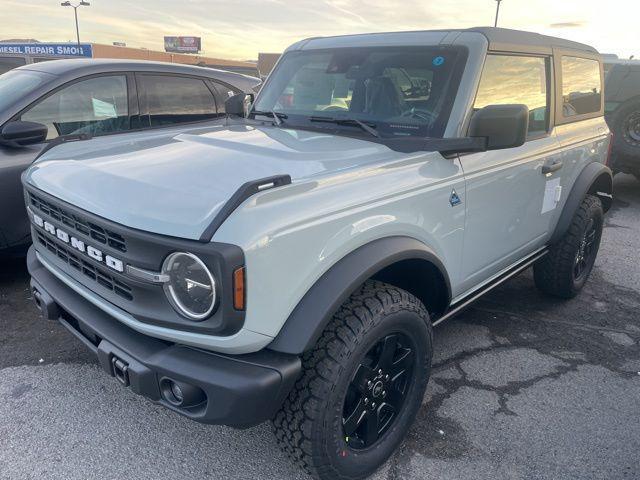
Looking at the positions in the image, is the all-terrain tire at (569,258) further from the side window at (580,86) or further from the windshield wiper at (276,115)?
the windshield wiper at (276,115)

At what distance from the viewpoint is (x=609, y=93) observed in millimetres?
7488

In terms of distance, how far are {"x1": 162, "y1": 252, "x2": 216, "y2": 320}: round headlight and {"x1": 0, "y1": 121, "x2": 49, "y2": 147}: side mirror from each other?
2.61 m

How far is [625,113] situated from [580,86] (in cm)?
416

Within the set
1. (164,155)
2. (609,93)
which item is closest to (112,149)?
(164,155)

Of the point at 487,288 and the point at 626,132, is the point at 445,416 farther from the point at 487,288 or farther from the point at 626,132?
the point at 626,132

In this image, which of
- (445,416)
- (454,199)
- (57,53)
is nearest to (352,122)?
(454,199)

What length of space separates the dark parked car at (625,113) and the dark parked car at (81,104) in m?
5.47

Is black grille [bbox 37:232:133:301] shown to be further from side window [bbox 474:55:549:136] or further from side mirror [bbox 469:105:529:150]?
side window [bbox 474:55:549:136]

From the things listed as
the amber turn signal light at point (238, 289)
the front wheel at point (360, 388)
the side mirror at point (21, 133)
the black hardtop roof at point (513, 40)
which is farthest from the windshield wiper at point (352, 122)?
the side mirror at point (21, 133)

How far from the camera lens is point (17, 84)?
4148mm

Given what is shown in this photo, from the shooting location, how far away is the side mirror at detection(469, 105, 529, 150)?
238cm

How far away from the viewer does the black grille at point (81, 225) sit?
1925 millimetres

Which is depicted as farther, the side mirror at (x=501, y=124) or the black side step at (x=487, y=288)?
the black side step at (x=487, y=288)

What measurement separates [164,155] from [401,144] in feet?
3.62
